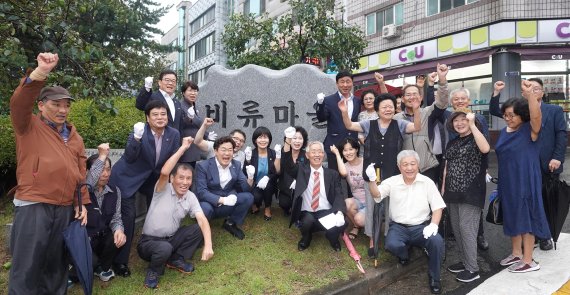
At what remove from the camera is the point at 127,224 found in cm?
400

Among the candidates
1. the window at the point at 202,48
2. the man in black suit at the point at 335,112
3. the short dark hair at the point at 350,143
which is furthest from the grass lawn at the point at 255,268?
the window at the point at 202,48

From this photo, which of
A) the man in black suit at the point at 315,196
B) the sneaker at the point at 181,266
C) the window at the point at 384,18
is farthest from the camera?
the window at the point at 384,18

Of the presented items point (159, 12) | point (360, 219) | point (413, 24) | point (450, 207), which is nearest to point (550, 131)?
point (450, 207)

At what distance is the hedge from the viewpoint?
5324 millimetres

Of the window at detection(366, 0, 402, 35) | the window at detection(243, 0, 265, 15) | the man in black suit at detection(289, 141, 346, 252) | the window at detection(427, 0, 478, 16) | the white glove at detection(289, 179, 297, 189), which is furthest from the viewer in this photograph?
the window at detection(243, 0, 265, 15)

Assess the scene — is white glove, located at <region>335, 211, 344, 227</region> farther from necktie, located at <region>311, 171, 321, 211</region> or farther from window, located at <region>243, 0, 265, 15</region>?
window, located at <region>243, 0, 265, 15</region>

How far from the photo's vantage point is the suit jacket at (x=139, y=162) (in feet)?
13.1

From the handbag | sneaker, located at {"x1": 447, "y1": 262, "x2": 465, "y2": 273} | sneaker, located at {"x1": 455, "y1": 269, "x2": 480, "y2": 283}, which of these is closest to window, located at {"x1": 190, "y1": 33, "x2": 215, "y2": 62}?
the handbag

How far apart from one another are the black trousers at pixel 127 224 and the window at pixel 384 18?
49.1 ft

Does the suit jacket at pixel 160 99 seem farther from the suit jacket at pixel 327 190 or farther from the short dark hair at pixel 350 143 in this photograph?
the short dark hair at pixel 350 143

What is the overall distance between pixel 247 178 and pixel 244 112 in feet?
→ 7.00

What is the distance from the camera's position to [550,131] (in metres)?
4.15

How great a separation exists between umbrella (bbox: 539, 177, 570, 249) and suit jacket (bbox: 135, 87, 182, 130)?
4058 mm

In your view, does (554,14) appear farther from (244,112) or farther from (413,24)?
(244,112)
